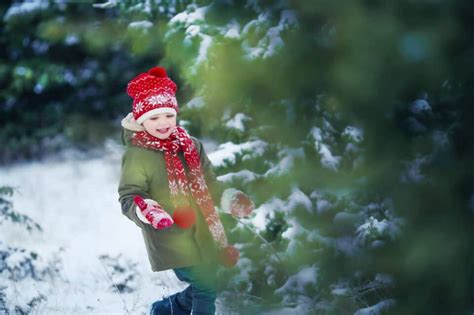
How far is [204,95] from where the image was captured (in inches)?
196

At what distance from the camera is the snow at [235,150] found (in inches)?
Answer: 191

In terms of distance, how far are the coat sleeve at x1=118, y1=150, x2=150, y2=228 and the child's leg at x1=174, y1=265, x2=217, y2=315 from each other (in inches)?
15.3

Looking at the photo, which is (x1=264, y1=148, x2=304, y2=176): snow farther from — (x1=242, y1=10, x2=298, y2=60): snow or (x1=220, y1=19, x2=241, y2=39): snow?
(x1=220, y1=19, x2=241, y2=39): snow

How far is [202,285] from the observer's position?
3.44 metres

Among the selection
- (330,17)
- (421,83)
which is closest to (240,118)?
(330,17)

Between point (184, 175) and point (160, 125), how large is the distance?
29 centimetres

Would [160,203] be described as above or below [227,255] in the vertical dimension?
above

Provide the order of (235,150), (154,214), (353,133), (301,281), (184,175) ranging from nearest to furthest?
(154,214) → (184,175) → (353,133) → (301,281) → (235,150)

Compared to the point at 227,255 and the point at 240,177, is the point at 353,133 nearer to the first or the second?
the point at 240,177

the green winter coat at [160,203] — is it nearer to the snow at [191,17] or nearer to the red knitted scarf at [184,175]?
the red knitted scarf at [184,175]

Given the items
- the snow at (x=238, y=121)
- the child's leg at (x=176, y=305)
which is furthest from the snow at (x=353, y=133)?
the child's leg at (x=176, y=305)

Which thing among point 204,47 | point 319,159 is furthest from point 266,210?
point 204,47

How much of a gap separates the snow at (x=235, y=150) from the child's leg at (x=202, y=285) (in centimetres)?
150

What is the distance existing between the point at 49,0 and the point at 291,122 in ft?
15.5
